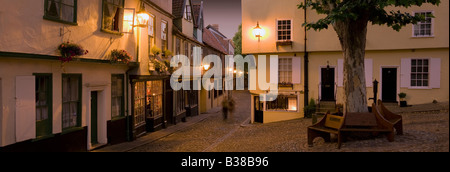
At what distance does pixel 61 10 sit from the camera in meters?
9.57

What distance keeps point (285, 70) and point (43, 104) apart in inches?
517

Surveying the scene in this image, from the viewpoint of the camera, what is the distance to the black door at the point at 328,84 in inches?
734

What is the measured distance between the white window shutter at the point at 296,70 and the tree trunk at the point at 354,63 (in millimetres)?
9292

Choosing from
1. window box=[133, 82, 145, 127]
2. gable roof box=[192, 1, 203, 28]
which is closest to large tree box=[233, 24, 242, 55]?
gable roof box=[192, 1, 203, 28]

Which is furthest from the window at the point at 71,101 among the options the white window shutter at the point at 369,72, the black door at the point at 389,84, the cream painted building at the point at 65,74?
the black door at the point at 389,84

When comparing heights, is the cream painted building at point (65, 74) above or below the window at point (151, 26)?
below

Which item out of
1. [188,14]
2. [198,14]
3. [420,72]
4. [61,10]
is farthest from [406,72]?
[61,10]

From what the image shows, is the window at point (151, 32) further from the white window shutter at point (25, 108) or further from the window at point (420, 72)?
the window at point (420, 72)

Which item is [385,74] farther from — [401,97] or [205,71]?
[205,71]

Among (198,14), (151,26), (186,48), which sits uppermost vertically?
(198,14)

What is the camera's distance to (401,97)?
17.3 meters

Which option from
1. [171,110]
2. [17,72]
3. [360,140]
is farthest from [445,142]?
[171,110]

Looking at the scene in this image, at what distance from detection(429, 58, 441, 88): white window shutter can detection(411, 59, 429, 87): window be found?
276mm

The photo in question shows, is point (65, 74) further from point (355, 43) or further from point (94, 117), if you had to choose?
point (355, 43)
